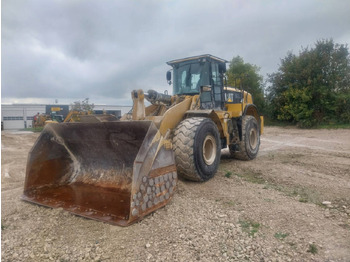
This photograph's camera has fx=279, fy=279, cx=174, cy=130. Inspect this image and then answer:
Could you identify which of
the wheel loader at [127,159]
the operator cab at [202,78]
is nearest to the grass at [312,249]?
the wheel loader at [127,159]

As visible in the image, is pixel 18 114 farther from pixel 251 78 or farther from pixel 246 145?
pixel 246 145

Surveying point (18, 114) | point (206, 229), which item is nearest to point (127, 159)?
point (206, 229)

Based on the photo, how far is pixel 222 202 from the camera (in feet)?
13.6

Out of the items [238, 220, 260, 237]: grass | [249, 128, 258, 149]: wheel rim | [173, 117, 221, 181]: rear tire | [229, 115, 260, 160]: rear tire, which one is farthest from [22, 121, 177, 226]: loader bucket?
[249, 128, 258, 149]: wheel rim

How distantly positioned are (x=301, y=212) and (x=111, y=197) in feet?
8.67

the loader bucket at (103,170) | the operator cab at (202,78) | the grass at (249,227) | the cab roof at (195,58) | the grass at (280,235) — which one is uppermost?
the cab roof at (195,58)

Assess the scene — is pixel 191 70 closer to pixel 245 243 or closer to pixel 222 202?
pixel 222 202

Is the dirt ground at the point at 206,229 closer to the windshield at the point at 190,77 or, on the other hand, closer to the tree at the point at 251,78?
the windshield at the point at 190,77

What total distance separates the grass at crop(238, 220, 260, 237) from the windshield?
11.8 ft

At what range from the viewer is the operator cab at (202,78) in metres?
6.38

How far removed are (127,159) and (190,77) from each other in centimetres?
→ 286

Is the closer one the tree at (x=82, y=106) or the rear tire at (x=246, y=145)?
the rear tire at (x=246, y=145)

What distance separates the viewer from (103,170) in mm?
4836

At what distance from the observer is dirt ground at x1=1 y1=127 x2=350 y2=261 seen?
9.12 ft
